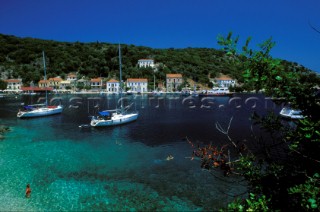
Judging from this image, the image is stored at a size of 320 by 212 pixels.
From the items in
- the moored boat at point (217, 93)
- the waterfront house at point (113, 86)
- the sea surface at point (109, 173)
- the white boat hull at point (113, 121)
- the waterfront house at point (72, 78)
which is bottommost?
the sea surface at point (109, 173)

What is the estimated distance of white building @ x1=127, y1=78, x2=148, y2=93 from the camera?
Result: 520ft

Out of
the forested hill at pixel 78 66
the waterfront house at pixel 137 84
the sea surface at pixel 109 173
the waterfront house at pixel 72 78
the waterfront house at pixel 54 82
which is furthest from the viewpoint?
the forested hill at pixel 78 66

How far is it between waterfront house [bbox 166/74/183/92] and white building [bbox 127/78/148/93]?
1612cm

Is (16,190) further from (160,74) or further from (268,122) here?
(160,74)

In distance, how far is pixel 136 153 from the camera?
97.7 ft

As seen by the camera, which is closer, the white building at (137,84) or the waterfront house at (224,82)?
the white building at (137,84)

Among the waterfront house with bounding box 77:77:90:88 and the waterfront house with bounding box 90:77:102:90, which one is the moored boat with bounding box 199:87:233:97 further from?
the waterfront house with bounding box 77:77:90:88

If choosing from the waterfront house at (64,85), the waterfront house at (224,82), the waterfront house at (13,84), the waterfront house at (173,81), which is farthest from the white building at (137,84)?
the waterfront house at (13,84)

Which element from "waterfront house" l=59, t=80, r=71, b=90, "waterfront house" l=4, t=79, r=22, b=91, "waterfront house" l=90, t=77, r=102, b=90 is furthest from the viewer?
"waterfront house" l=59, t=80, r=71, b=90

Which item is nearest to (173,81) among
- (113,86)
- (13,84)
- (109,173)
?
(113,86)

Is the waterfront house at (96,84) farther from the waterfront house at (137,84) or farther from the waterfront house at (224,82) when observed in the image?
the waterfront house at (224,82)

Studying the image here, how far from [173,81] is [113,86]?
131 feet

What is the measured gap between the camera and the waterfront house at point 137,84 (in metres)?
158

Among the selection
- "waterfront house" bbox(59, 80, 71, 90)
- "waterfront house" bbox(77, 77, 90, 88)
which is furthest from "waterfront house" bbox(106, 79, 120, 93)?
"waterfront house" bbox(59, 80, 71, 90)
